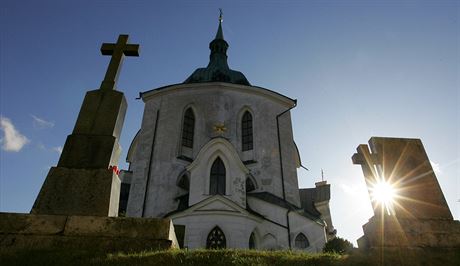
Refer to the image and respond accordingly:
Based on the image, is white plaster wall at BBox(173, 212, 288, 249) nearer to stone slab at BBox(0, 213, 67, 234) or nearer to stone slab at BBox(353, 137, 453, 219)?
stone slab at BBox(353, 137, 453, 219)

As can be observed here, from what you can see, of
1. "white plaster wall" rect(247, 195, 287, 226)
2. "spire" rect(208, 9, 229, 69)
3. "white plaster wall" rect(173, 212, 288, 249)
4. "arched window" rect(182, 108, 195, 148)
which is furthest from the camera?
"spire" rect(208, 9, 229, 69)

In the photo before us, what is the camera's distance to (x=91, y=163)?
235 inches

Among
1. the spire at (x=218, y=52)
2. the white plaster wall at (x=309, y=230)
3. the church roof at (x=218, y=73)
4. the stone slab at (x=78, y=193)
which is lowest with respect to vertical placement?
the stone slab at (x=78, y=193)

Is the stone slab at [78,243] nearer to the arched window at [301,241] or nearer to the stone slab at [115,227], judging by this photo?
the stone slab at [115,227]

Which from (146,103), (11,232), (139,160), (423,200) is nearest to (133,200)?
(139,160)

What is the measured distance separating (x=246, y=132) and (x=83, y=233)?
19.6 metres

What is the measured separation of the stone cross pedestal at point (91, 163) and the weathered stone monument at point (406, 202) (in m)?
4.63

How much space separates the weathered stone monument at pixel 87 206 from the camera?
483 cm

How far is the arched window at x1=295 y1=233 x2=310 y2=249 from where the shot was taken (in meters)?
18.1

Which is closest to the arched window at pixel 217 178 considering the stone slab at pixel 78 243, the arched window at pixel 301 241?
the arched window at pixel 301 241

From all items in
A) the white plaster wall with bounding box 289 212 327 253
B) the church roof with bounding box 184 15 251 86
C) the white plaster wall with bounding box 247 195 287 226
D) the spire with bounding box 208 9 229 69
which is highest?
the spire with bounding box 208 9 229 69

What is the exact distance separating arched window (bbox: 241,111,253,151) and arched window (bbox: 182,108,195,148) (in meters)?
3.69

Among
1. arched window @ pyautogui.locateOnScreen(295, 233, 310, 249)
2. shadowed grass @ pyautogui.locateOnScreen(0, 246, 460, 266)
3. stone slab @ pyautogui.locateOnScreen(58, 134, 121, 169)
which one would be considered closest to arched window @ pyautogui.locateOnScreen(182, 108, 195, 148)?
arched window @ pyautogui.locateOnScreen(295, 233, 310, 249)

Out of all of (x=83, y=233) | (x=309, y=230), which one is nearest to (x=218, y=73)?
(x=309, y=230)
